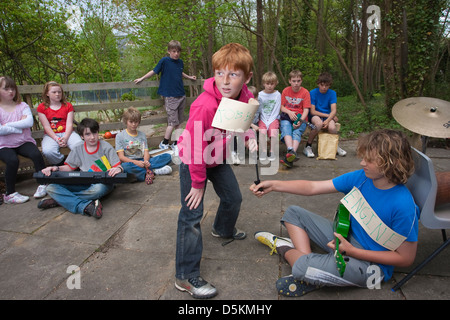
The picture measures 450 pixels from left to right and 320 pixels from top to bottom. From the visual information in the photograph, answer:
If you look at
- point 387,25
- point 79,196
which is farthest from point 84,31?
point 387,25

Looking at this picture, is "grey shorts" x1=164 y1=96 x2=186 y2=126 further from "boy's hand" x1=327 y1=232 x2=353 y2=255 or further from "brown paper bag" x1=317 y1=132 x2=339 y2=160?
"boy's hand" x1=327 y1=232 x2=353 y2=255

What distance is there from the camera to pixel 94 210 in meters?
3.07

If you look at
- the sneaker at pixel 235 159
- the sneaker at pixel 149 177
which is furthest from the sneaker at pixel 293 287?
the sneaker at pixel 235 159

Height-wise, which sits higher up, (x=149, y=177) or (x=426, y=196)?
A: (x=426, y=196)

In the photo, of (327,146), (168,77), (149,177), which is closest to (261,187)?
(149,177)

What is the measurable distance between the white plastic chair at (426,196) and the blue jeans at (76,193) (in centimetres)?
301

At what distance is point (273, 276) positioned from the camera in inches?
83.8

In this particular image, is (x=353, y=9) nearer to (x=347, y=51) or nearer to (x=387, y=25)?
(x=347, y=51)

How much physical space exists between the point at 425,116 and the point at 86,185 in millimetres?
3673

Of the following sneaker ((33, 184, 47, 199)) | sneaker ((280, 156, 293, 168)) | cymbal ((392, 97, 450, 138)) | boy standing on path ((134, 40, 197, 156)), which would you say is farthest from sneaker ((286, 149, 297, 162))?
sneaker ((33, 184, 47, 199))

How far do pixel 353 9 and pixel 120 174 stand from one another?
61.1ft

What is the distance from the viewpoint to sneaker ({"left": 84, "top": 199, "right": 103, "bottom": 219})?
3055mm

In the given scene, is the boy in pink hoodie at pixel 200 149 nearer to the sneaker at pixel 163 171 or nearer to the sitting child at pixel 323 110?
the sneaker at pixel 163 171

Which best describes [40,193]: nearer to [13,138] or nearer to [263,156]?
[13,138]
